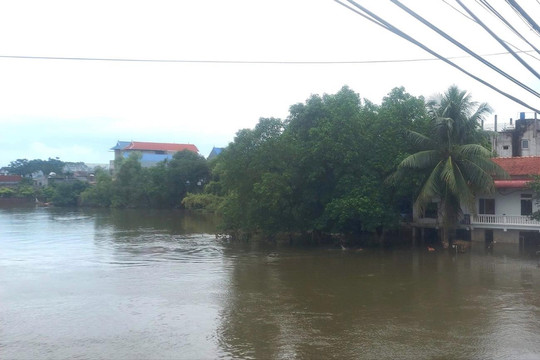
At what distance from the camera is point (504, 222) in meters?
26.6

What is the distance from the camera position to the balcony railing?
2578 cm

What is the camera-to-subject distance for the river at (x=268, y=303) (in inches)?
482

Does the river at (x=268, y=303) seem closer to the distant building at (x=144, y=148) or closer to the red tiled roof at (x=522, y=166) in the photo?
the red tiled roof at (x=522, y=166)

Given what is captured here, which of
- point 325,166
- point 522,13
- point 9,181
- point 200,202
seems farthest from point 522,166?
point 9,181

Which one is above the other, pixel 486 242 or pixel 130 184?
pixel 130 184

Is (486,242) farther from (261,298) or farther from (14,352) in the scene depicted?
(14,352)

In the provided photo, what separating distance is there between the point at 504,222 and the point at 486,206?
1775 millimetres

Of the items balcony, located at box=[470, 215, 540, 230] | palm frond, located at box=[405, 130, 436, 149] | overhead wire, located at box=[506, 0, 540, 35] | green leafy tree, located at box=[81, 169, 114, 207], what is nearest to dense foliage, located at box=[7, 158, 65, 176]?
green leafy tree, located at box=[81, 169, 114, 207]

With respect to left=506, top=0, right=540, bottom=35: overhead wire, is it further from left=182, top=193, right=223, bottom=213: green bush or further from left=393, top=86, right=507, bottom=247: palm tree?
left=182, top=193, right=223, bottom=213: green bush

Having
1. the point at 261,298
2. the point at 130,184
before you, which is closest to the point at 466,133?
the point at 261,298

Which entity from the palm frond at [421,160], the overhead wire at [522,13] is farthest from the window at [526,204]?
the overhead wire at [522,13]

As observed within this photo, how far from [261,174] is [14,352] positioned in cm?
1760

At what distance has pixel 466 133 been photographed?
2681 cm

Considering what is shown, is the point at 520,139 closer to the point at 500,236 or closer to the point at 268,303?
the point at 500,236
